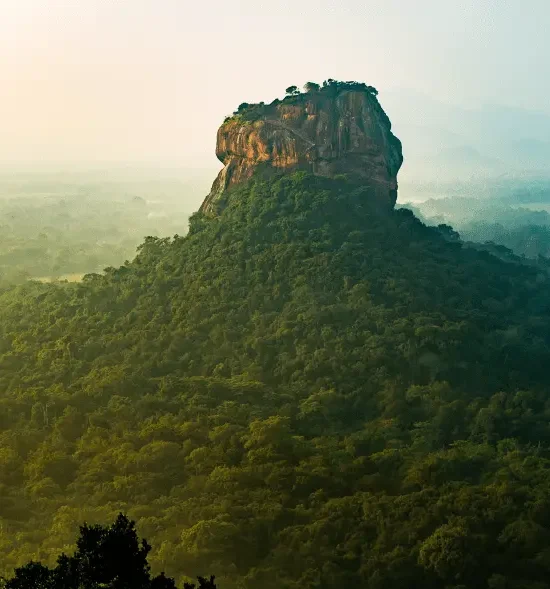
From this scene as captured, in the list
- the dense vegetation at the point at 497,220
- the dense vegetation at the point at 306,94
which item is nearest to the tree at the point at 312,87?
the dense vegetation at the point at 306,94

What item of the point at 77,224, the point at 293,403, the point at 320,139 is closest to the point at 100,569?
the point at 293,403

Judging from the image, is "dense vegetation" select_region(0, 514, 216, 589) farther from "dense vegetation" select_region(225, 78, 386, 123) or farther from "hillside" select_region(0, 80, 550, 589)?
"dense vegetation" select_region(225, 78, 386, 123)

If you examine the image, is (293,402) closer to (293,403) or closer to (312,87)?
(293,403)

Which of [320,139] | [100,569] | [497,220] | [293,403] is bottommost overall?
[293,403]

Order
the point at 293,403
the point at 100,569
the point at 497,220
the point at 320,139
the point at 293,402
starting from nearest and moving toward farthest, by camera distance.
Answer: the point at 100,569, the point at 293,403, the point at 293,402, the point at 320,139, the point at 497,220

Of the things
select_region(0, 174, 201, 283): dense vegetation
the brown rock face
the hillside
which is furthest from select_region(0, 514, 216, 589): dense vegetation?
select_region(0, 174, 201, 283): dense vegetation

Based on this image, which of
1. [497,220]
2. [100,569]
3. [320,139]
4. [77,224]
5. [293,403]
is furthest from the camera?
[497,220]
